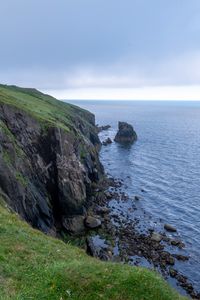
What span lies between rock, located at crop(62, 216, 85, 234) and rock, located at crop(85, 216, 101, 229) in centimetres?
85

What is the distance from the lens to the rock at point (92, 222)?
2360 inches

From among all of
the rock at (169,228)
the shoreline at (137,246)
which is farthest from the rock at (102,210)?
the rock at (169,228)

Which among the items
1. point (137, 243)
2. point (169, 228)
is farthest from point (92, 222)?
point (169, 228)

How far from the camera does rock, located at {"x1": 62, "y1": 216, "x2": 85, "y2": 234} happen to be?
57.5 metres

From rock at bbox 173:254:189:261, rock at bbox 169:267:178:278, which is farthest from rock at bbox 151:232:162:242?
rock at bbox 169:267:178:278

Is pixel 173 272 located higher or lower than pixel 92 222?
lower

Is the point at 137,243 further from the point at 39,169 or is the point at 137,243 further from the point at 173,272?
the point at 39,169

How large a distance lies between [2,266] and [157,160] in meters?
108

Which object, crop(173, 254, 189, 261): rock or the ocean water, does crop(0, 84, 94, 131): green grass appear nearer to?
the ocean water

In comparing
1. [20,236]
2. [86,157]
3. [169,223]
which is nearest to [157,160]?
[86,157]

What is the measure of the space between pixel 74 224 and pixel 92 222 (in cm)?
357

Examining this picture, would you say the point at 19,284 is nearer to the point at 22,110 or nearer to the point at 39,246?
the point at 39,246

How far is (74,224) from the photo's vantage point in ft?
192

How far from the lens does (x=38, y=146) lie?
63750mm
